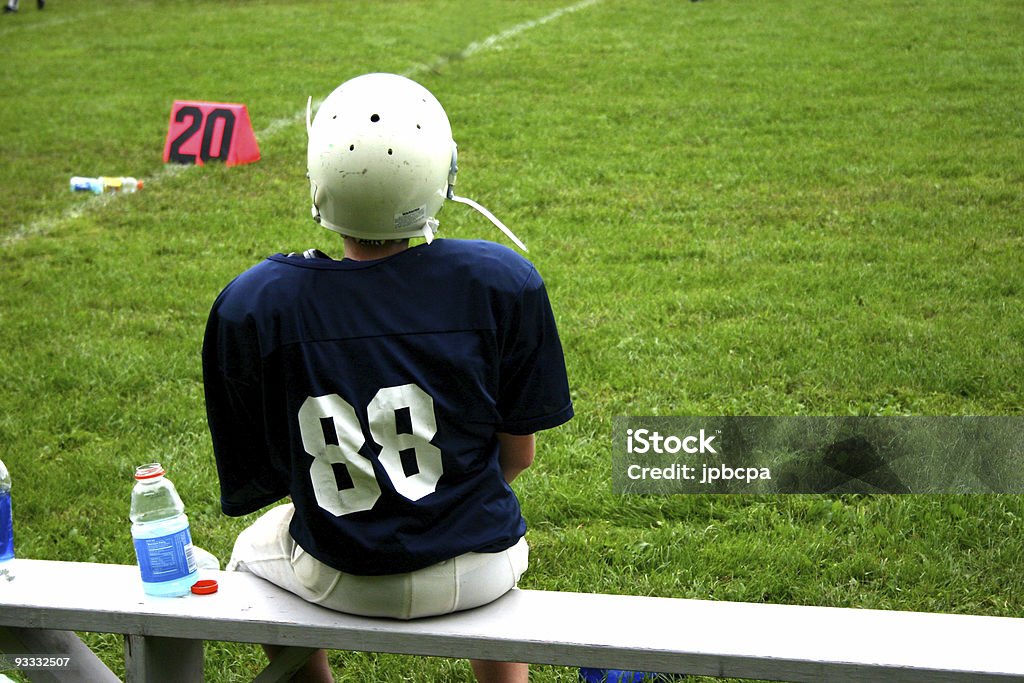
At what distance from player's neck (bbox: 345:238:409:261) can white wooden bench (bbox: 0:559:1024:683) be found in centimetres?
77

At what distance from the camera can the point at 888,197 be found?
25.5ft

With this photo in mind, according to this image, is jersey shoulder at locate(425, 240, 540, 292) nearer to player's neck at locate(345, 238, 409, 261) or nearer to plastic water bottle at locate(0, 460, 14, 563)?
player's neck at locate(345, 238, 409, 261)

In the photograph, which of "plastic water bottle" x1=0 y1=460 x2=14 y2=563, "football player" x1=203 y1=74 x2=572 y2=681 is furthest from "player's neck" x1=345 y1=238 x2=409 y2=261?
"plastic water bottle" x1=0 y1=460 x2=14 y2=563

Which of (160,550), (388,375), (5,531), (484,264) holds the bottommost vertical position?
(5,531)

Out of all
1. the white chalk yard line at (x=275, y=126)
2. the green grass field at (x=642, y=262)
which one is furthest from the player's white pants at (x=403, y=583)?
the white chalk yard line at (x=275, y=126)

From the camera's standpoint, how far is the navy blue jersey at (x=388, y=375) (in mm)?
2219

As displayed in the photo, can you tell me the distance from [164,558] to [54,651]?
1.31 feet

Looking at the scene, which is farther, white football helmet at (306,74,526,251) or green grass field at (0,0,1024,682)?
green grass field at (0,0,1024,682)

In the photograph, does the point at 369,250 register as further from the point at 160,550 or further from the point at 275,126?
the point at 275,126

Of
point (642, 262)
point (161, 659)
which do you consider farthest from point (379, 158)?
point (642, 262)

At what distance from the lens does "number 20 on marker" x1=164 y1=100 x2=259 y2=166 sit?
9.57 metres

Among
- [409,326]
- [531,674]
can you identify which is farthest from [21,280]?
[409,326]

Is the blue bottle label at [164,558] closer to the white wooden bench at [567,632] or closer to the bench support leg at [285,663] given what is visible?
the white wooden bench at [567,632]

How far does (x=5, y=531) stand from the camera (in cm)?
283
